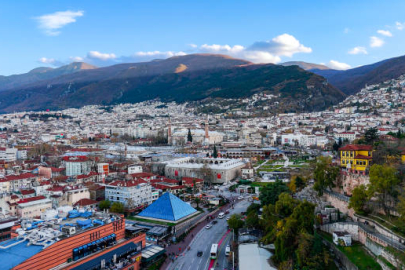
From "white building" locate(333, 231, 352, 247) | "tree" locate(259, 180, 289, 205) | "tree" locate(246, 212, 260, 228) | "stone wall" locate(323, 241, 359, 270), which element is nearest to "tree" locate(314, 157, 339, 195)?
"tree" locate(259, 180, 289, 205)

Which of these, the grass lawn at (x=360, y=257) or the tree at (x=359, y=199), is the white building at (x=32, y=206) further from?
the tree at (x=359, y=199)

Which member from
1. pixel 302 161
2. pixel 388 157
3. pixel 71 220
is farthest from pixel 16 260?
pixel 302 161

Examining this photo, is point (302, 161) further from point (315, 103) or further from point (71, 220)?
point (315, 103)

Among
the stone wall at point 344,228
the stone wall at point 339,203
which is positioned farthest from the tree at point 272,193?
the stone wall at point 344,228

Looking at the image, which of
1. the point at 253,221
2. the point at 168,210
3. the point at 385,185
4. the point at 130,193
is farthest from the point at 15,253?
the point at 385,185

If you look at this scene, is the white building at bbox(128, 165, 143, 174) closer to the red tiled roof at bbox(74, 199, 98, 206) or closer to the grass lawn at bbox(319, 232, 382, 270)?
the red tiled roof at bbox(74, 199, 98, 206)

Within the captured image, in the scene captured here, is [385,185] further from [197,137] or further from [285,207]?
[197,137]

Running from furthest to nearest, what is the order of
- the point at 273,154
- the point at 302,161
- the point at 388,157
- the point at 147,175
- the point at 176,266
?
the point at 273,154
the point at 302,161
the point at 147,175
the point at 388,157
the point at 176,266
